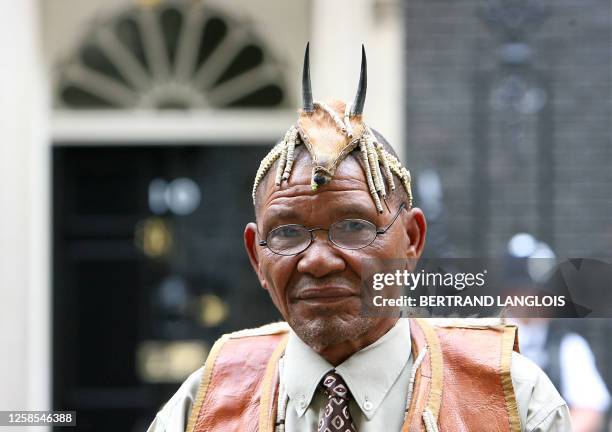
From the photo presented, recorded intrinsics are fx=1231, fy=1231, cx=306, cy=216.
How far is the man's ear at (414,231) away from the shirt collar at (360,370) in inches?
6.2

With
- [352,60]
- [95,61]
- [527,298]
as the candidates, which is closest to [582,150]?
[352,60]

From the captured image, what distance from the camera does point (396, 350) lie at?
2.48 metres

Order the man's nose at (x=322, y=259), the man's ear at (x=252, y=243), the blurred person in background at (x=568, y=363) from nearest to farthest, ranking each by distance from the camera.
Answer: the man's nose at (x=322, y=259) < the man's ear at (x=252, y=243) < the blurred person in background at (x=568, y=363)

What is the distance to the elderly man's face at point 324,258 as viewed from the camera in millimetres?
2311

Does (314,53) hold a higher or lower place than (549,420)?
higher

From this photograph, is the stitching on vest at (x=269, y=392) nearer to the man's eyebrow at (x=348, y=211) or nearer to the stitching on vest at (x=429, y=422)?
the stitching on vest at (x=429, y=422)

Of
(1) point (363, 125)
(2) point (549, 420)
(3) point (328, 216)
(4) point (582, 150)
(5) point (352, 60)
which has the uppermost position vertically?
(5) point (352, 60)

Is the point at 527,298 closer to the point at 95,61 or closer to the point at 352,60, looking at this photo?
the point at 352,60

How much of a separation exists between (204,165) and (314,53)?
4.24 ft

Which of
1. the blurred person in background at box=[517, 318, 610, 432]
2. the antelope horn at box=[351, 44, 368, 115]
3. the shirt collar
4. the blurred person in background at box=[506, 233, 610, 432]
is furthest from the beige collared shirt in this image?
the blurred person in background at box=[517, 318, 610, 432]

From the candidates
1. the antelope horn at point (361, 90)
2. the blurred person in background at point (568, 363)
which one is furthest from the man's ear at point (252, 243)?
the blurred person in background at point (568, 363)

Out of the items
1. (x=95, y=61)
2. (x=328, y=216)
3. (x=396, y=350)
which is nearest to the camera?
(x=328, y=216)

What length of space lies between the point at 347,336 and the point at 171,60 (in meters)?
5.88

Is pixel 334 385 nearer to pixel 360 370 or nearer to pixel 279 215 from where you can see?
pixel 360 370
